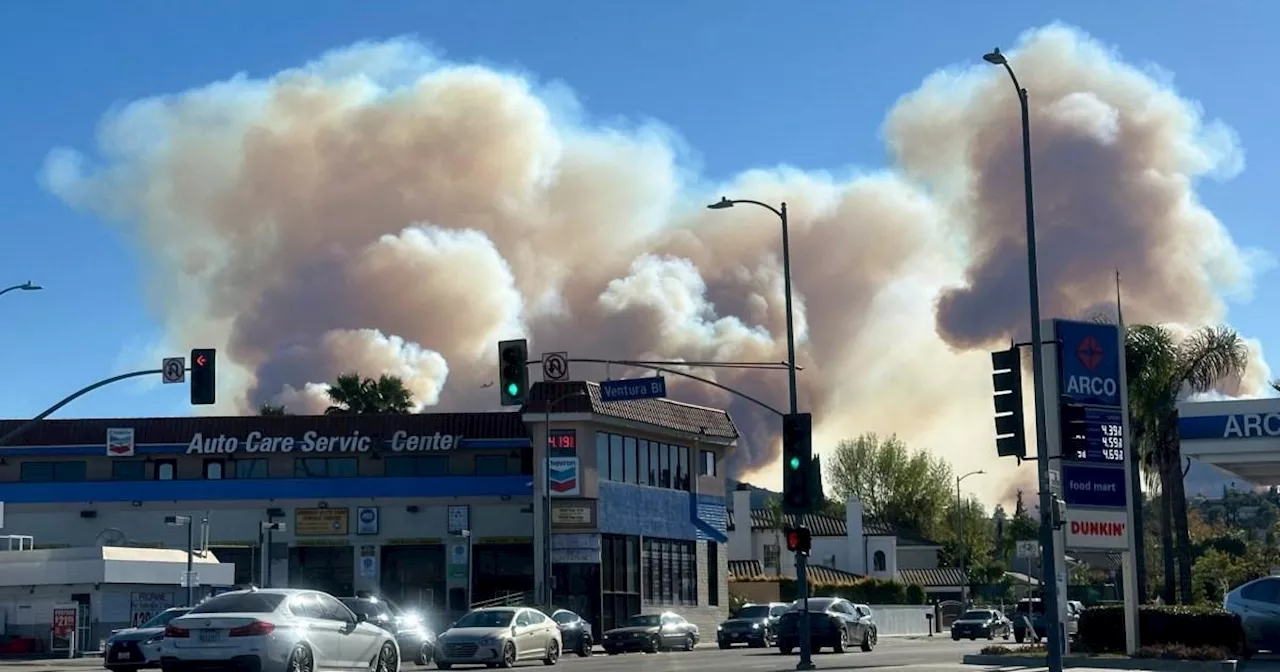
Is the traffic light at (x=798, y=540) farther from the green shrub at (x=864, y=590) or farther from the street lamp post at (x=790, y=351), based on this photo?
the green shrub at (x=864, y=590)

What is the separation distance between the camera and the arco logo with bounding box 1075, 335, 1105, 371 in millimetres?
36156

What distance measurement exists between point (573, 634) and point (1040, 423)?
2450 centimetres

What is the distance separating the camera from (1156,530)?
120m

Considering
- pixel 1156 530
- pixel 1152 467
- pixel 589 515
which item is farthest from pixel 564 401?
pixel 1156 530

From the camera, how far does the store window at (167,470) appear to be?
72.8 metres

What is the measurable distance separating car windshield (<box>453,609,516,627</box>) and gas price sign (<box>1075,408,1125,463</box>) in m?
14.3

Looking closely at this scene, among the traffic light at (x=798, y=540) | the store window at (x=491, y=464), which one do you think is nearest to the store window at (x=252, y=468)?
the store window at (x=491, y=464)

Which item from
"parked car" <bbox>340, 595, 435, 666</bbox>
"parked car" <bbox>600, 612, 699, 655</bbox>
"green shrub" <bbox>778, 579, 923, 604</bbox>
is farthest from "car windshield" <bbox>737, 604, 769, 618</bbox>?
"green shrub" <bbox>778, 579, 923, 604</bbox>

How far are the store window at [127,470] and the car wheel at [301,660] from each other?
5162cm

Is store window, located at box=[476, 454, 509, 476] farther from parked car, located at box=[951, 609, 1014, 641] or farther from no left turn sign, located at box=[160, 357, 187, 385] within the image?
no left turn sign, located at box=[160, 357, 187, 385]

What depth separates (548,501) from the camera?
64125 mm

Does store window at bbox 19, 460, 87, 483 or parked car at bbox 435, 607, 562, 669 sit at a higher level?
store window at bbox 19, 460, 87, 483

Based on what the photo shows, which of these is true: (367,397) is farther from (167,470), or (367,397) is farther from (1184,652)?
(1184,652)

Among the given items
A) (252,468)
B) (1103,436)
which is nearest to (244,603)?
(1103,436)
